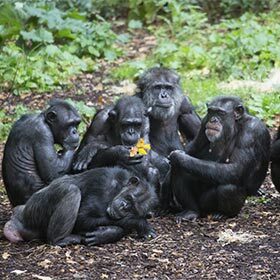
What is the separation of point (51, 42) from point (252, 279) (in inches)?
Result: 377

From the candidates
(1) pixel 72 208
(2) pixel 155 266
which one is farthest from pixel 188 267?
(1) pixel 72 208

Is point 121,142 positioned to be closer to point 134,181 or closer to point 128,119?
point 128,119

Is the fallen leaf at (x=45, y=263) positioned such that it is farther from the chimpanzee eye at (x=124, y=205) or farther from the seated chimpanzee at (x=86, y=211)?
the chimpanzee eye at (x=124, y=205)

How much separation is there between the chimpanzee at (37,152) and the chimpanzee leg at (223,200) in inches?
61.5

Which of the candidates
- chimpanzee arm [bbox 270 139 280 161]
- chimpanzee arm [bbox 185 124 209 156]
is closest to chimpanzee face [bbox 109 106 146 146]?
chimpanzee arm [bbox 185 124 209 156]

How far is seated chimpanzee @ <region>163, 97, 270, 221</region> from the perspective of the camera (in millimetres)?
9594

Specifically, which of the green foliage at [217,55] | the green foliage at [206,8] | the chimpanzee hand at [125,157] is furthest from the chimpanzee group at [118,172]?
the green foliage at [206,8]

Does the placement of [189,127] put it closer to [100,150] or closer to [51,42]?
[100,150]

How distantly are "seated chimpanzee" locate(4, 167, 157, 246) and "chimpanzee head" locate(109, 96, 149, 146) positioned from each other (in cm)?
76

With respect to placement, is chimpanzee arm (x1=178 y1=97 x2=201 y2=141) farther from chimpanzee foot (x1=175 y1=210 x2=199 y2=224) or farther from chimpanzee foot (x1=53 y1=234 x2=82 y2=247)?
chimpanzee foot (x1=53 y1=234 x2=82 y2=247)

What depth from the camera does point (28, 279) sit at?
7934 millimetres

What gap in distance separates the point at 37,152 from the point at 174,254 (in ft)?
6.54

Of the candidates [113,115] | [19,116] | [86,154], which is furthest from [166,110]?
[19,116]

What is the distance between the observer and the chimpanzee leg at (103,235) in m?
8.81
